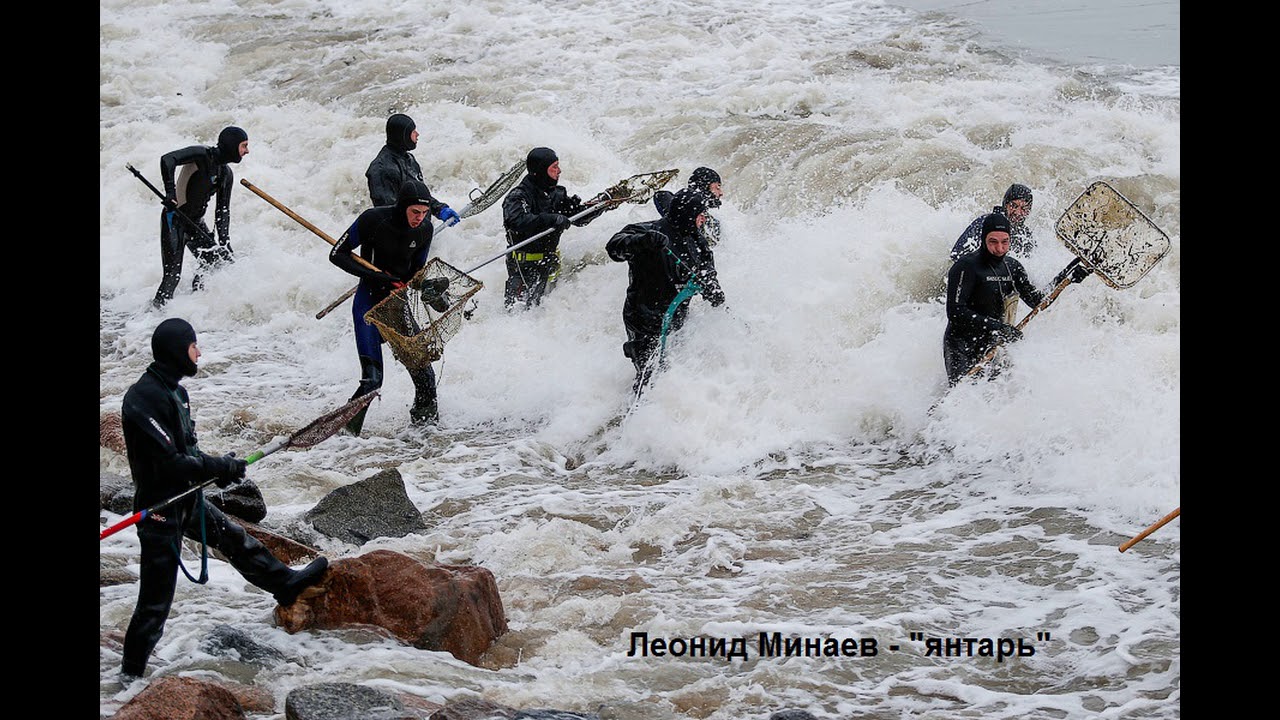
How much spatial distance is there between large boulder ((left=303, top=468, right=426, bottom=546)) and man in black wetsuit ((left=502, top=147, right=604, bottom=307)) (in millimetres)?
2907

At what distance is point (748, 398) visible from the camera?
346 inches

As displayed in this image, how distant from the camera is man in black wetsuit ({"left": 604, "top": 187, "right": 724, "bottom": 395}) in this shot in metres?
8.31

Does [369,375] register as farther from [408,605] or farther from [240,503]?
[408,605]

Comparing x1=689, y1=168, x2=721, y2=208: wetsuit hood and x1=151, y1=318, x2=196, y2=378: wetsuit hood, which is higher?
x1=689, y1=168, x2=721, y2=208: wetsuit hood

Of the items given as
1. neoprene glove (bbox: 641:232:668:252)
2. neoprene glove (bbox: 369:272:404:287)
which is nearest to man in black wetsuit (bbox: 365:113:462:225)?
neoprene glove (bbox: 369:272:404:287)

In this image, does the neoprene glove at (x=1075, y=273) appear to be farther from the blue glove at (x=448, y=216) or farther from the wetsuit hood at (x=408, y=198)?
the blue glove at (x=448, y=216)

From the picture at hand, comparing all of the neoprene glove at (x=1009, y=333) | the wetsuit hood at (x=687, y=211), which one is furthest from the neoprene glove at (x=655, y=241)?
the neoprene glove at (x=1009, y=333)

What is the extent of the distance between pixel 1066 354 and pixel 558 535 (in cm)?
364

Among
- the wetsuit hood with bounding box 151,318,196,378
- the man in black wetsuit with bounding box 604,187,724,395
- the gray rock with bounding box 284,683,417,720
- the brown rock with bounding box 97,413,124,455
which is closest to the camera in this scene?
the gray rock with bounding box 284,683,417,720

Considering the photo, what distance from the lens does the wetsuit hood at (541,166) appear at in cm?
966

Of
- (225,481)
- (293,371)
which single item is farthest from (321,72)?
(225,481)

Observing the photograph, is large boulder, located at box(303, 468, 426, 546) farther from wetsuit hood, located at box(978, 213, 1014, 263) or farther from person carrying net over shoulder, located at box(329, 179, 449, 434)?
wetsuit hood, located at box(978, 213, 1014, 263)

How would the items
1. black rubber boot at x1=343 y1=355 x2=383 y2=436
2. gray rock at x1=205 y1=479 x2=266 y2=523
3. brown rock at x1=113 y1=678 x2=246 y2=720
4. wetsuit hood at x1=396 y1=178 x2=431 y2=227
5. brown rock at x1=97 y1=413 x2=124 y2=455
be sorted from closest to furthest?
1. brown rock at x1=113 y1=678 x2=246 y2=720
2. gray rock at x1=205 y1=479 x2=266 y2=523
3. brown rock at x1=97 y1=413 x2=124 y2=455
4. wetsuit hood at x1=396 y1=178 x2=431 y2=227
5. black rubber boot at x1=343 y1=355 x2=383 y2=436
